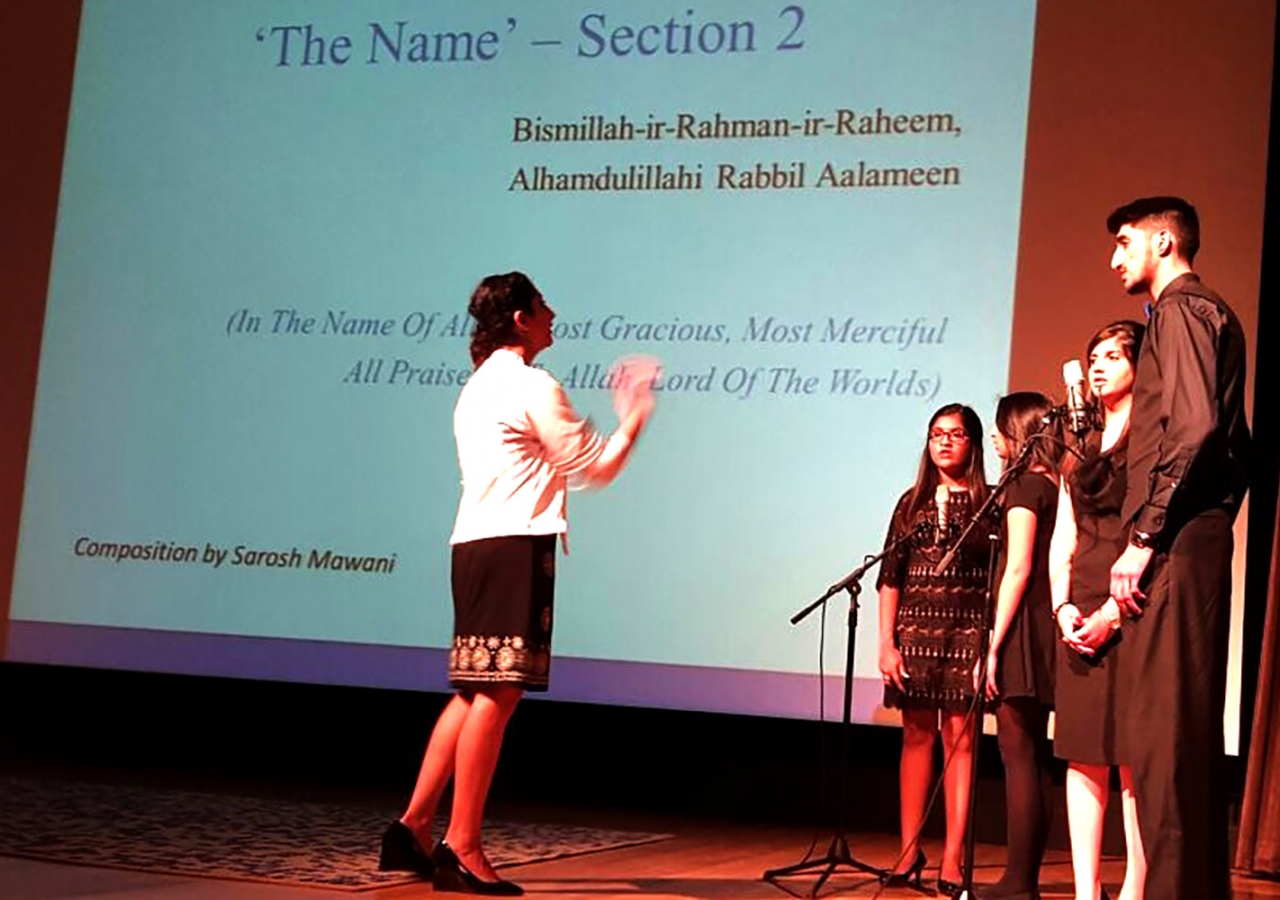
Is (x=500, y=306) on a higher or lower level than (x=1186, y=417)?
higher

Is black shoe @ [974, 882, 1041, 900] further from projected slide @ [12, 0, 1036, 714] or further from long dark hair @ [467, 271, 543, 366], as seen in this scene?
long dark hair @ [467, 271, 543, 366]

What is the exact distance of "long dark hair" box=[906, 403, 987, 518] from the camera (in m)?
4.84

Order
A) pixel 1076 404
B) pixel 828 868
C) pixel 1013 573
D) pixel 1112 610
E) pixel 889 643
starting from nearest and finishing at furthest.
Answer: pixel 1112 610, pixel 1076 404, pixel 1013 573, pixel 828 868, pixel 889 643

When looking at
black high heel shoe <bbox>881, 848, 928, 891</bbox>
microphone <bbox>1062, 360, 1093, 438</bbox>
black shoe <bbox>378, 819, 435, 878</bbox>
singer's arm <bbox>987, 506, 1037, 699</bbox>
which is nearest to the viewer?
microphone <bbox>1062, 360, 1093, 438</bbox>

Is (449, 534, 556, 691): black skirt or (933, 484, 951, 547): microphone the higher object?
(933, 484, 951, 547): microphone

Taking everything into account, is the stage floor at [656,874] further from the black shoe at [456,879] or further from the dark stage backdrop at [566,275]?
the dark stage backdrop at [566,275]

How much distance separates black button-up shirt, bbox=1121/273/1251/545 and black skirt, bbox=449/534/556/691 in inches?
57.6

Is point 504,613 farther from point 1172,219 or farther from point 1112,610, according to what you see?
point 1172,219

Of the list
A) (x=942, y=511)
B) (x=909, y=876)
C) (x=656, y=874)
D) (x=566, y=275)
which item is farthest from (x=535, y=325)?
(x=566, y=275)

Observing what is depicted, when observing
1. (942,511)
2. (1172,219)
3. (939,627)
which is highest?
(1172,219)

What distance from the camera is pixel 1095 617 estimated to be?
3.47m

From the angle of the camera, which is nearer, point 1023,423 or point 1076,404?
point 1076,404

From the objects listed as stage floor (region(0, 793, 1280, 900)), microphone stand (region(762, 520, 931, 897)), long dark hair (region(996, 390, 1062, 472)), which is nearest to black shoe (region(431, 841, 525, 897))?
stage floor (region(0, 793, 1280, 900))

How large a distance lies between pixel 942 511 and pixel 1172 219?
1.54m
